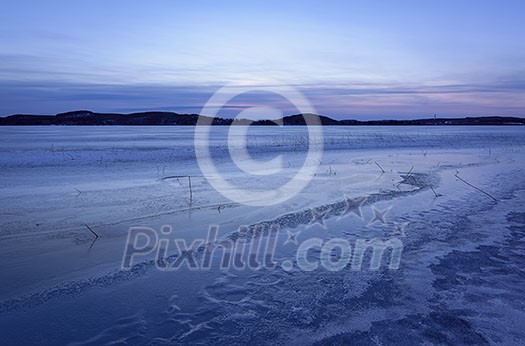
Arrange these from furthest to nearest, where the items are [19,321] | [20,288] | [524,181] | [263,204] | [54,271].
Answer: [524,181] → [263,204] → [54,271] → [20,288] → [19,321]

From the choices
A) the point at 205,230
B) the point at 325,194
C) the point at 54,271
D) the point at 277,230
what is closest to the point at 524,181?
the point at 325,194

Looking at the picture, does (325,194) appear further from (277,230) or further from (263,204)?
(277,230)

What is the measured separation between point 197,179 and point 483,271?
421 inches

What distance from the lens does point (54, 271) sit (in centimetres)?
561

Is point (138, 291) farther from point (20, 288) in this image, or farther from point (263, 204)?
point (263, 204)

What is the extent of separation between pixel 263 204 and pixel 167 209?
2375 millimetres

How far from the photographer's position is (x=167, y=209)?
944cm

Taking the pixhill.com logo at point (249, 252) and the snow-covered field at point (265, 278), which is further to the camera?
the pixhill.com logo at point (249, 252)

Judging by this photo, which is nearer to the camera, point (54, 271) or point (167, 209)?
point (54, 271)

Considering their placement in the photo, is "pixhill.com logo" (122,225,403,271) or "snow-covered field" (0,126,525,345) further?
"pixhill.com logo" (122,225,403,271)

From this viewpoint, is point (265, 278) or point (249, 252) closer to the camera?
point (265, 278)

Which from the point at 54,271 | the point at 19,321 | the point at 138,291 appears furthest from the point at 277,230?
the point at 19,321

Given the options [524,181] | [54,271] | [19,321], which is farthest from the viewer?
[524,181]

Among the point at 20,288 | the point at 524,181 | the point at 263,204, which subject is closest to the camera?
the point at 20,288
